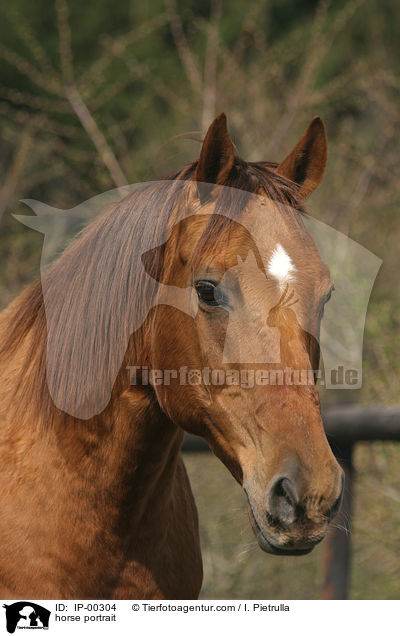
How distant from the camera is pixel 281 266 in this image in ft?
5.41

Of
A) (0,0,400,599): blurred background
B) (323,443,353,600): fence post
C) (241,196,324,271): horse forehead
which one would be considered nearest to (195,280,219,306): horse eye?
(241,196,324,271): horse forehead

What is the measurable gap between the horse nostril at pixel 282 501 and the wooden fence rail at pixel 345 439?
183cm

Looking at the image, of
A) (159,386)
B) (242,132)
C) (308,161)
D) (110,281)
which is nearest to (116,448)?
(159,386)

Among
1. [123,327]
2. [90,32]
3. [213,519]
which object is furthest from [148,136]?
[123,327]

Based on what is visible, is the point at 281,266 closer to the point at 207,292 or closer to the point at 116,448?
the point at 207,292

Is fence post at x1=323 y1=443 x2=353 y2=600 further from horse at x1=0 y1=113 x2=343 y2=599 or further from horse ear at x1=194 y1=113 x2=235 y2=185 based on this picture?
horse ear at x1=194 y1=113 x2=235 y2=185

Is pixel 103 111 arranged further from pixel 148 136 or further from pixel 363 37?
pixel 363 37

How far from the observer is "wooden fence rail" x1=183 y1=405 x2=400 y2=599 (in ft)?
11.0

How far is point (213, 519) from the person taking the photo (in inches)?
196

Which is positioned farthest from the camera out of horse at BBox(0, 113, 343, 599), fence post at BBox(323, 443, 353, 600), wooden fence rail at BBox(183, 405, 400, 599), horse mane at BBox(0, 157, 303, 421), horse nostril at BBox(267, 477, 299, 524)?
fence post at BBox(323, 443, 353, 600)

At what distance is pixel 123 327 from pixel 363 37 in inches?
386

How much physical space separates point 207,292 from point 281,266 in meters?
0.19
